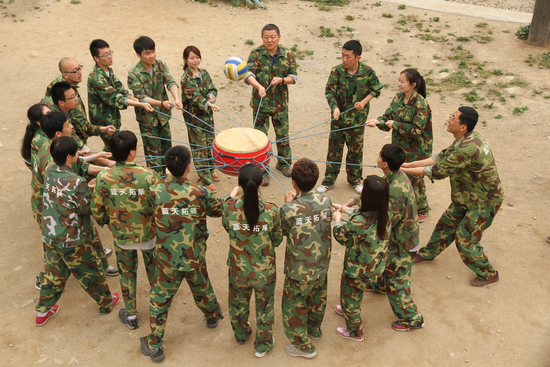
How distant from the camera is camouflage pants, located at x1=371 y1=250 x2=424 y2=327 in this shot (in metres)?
4.49

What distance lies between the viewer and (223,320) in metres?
4.76

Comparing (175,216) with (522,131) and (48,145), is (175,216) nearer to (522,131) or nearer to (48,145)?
(48,145)

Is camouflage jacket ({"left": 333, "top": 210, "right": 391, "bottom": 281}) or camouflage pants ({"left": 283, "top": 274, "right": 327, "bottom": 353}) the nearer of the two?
camouflage jacket ({"left": 333, "top": 210, "right": 391, "bottom": 281})

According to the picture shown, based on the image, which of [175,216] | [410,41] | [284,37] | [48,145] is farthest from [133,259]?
[410,41]

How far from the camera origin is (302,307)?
4.16 m

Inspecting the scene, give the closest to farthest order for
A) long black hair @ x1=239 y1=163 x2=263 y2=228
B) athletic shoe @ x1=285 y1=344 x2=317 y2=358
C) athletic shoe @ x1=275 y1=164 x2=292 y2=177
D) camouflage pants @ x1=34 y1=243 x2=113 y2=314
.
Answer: long black hair @ x1=239 y1=163 x2=263 y2=228, athletic shoe @ x1=285 y1=344 x2=317 y2=358, camouflage pants @ x1=34 y1=243 x2=113 y2=314, athletic shoe @ x1=275 y1=164 x2=292 y2=177

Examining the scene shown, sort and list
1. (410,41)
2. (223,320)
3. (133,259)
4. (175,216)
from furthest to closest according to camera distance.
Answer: (410,41) < (223,320) < (133,259) < (175,216)

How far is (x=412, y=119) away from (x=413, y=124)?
7 centimetres

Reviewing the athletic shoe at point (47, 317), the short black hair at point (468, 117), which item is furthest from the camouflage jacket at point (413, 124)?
the athletic shoe at point (47, 317)

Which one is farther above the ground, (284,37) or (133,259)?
(284,37)

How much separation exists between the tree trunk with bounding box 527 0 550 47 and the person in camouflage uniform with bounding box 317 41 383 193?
22.8 ft

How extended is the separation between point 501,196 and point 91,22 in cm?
1145

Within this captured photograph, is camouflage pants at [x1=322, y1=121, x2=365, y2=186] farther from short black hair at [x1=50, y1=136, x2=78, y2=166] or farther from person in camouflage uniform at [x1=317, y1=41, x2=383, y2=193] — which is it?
short black hair at [x1=50, y1=136, x2=78, y2=166]

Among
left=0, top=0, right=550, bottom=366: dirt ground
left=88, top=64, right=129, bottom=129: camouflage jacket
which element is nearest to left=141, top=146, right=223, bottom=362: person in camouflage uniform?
left=0, top=0, right=550, bottom=366: dirt ground
